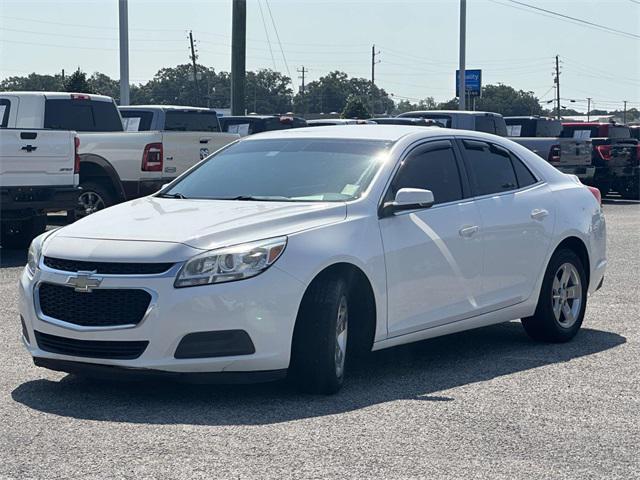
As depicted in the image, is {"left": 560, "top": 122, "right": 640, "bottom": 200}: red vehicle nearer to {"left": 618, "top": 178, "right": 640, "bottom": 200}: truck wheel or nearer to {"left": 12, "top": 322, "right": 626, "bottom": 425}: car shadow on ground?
{"left": 618, "top": 178, "right": 640, "bottom": 200}: truck wheel

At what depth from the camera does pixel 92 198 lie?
1744 centimetres

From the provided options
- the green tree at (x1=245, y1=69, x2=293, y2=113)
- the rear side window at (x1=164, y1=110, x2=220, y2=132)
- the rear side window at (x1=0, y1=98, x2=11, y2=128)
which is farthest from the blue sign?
the green tree at (x1=245, y1=69, x2=293, y2=113)

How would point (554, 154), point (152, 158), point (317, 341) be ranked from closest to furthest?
point (317, 341) → point (152, 158) → point (554, 154)

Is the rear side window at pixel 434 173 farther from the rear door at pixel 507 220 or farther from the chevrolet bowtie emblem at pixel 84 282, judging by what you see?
the chevrolet bowtie emblem at pixel 84 282

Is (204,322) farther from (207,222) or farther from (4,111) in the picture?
(4,111)

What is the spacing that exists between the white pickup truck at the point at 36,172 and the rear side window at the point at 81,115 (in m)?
2.58

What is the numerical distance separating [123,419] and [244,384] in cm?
106

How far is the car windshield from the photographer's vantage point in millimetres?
7469

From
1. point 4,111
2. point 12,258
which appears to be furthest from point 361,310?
point 4,111

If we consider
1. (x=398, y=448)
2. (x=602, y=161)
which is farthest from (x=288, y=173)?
(x=602, y=161)

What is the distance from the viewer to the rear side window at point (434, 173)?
773 centimetres

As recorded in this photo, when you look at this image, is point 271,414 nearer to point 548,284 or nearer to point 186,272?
point 186,272

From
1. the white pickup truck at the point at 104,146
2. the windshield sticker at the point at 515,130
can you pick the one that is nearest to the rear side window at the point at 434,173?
the white pickup truck at the point at 104,146

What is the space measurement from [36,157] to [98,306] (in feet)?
28.3
